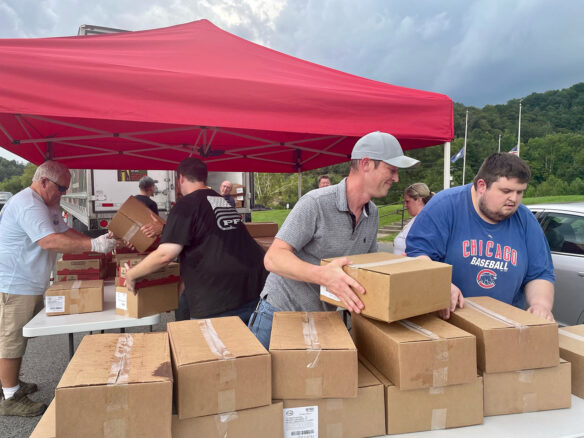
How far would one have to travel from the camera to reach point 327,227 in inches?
68.4

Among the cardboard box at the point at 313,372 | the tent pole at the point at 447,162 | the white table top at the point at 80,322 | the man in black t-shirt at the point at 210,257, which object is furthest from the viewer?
the tent pole at the point at 447,162

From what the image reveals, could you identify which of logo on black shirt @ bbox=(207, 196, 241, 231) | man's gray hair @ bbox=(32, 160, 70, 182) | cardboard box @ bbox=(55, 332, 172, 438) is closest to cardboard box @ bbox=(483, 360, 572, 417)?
cardboard box @ bbox=(55, 332, 172, 438)

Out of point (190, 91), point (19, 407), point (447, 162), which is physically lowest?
point (19, 407)

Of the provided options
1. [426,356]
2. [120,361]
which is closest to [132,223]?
[120,361]

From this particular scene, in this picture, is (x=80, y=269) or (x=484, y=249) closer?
(x=484, y=249)

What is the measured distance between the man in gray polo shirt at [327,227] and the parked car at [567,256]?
10.7 ft

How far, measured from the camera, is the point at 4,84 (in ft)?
6.09

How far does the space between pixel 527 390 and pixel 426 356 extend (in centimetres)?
47

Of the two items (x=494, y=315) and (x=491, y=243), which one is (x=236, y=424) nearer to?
(x=494, y=315)

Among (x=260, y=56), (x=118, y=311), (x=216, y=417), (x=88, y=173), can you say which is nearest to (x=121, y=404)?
(x=216, y=417)

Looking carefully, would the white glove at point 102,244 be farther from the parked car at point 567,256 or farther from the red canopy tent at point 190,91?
the parked car at point 567,256

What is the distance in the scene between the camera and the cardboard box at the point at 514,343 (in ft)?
4.41

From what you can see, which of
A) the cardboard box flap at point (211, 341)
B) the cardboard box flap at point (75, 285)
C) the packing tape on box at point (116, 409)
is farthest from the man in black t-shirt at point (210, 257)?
the packing tape on box at point (116, 409)

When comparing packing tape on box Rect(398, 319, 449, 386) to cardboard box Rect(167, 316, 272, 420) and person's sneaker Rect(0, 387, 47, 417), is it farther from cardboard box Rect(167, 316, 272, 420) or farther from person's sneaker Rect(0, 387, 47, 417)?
person's sneaker Rect(0, 387, 47, 417)
